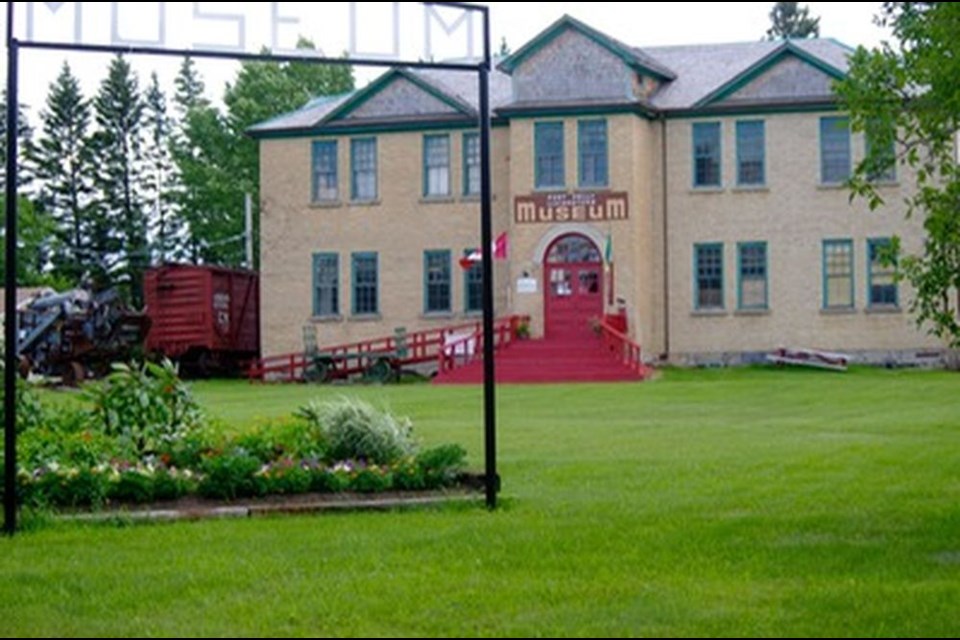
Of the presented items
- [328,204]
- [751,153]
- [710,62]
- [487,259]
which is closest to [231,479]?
[487,259]

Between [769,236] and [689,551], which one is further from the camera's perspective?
[769,236]

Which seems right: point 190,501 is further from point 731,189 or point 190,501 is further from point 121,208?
point 121,208

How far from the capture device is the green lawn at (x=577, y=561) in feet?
29.6

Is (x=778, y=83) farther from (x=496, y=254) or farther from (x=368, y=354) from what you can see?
(x=368, y=354)

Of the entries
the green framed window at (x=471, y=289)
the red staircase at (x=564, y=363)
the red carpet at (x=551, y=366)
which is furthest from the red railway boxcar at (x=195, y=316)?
the red carpet at (x=551, y=366)

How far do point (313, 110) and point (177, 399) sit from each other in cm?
3491

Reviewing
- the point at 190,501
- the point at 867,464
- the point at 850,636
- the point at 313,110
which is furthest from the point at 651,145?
the point at 850,636

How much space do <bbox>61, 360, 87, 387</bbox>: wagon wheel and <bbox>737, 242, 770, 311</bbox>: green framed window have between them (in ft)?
61.8

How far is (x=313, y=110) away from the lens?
51375mm

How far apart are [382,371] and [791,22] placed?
150 ft

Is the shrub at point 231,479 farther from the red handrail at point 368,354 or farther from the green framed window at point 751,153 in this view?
the green framed window at point 751,153

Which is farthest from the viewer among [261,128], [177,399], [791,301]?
[261,128]

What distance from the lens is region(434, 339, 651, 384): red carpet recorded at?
41281mm

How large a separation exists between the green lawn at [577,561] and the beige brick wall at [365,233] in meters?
28.5
